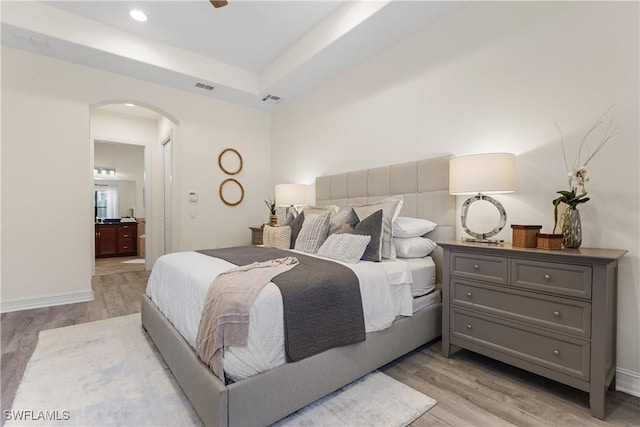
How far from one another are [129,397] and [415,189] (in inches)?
103

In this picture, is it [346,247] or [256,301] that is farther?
[346,247]

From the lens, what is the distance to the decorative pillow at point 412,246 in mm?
2398

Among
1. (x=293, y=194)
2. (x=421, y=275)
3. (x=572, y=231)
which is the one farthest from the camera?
(x=293, y=194)

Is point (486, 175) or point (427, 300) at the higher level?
point (486, 175)

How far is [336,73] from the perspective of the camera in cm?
369

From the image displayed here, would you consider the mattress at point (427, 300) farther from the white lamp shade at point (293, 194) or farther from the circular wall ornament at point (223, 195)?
the circular wall ornament at point (223, 195)

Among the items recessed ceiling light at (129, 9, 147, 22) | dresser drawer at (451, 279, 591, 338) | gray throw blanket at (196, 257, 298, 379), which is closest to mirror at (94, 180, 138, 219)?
recessed ceiling light at (129, 9, 147, 22)

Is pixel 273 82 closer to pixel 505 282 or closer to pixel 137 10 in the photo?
pixel 137 10

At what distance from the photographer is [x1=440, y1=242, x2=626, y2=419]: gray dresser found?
1489 mm

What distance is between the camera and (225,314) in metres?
1.30

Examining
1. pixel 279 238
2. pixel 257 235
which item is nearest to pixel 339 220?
pixel 279 238

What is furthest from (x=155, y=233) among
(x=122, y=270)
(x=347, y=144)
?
(x=347, y=144)

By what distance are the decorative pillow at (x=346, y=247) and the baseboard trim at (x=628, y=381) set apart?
166cm

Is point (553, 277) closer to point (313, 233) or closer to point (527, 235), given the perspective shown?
point (527, 235)
